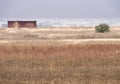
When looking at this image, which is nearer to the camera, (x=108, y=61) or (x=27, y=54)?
(x=108, y=61)

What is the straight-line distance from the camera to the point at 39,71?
20.1m

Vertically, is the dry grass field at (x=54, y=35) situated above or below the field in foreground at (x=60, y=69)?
below

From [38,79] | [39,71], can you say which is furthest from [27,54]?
[38,79]

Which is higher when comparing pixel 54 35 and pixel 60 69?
pixel 60 69

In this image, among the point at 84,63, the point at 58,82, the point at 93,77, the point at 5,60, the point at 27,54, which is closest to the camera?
Result: the point at 58,82

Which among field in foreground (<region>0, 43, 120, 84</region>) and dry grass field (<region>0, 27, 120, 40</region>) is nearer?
field in foreground (<region>0, 43, 120, 84</region>)

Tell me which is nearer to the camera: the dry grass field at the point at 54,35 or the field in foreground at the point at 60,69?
the field in foreground at the point at 60,69

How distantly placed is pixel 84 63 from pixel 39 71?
15.2 feet

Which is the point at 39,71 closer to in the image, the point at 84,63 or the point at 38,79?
the point at 38,79

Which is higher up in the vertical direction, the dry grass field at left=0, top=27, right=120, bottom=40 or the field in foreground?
the field in foreground

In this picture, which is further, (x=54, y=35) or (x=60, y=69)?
(x=54, y=35)

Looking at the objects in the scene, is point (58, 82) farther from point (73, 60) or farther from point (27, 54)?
point (27, 54)

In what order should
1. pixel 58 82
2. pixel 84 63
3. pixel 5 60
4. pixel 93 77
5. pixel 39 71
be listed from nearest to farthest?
pixel 58 82 → pixel 93 77 → pixel 39 71 → pixel 84 63 → pixel 5 60

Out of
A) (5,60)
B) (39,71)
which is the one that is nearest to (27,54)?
(5,60)
